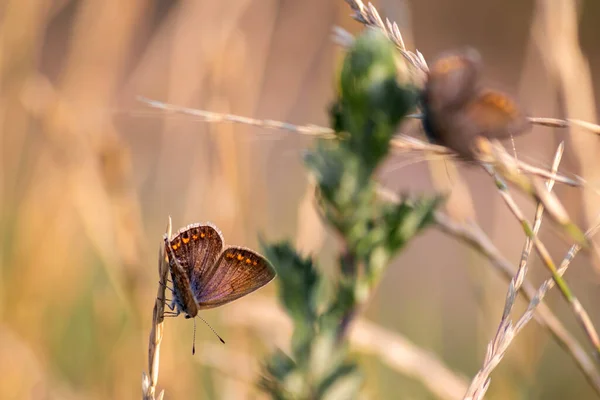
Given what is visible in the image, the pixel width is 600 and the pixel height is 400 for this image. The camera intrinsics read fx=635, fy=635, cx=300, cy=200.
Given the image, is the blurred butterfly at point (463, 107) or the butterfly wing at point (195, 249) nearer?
the blurred butterfly at point (463, 107)

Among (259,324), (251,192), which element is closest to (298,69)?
(251,192)

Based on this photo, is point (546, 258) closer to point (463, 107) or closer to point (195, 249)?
point (463, 107)

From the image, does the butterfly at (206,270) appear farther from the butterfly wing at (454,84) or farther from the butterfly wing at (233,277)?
the butterfly wing at (454,84)

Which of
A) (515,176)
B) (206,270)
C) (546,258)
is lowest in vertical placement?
(206,270)

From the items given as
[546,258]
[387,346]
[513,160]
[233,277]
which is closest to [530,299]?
[546,258]

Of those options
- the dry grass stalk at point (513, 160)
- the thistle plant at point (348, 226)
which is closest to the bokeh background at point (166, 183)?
the dry grass stalk at point (513, 160)

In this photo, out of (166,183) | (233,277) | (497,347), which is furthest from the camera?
(166,183)

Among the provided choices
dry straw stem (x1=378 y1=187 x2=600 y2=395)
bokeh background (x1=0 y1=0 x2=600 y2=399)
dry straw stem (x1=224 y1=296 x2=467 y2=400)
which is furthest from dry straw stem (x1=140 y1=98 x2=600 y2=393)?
dry straw stem (x1=224 y1=296 x2=467 y2=400)

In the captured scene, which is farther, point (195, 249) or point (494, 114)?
point (195, 249)
